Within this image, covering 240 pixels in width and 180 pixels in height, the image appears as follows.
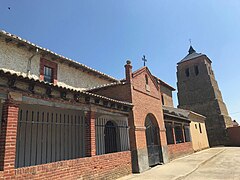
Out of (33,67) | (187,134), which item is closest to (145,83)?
(33,67)

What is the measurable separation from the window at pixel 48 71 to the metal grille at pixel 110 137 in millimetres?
4060

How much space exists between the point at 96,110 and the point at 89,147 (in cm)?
142

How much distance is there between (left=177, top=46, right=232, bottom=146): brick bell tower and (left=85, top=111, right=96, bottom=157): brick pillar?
2746 cm

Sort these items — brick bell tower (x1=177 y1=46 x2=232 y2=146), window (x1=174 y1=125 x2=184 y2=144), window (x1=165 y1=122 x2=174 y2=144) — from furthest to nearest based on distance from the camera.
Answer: brick bell tower (x1=177 y1=46 x2=232 y2=146), window (x1=174 y1=125 x2=184 y2=144), window (x1=165 y1=122 x2=174 y2=144)

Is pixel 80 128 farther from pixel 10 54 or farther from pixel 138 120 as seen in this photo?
pixel 10 54

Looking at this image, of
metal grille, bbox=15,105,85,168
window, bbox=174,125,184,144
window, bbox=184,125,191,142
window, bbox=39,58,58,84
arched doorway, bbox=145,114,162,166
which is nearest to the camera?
metal grille, bbox=15,105,85,168

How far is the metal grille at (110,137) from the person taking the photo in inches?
381

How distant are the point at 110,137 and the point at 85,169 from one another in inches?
161

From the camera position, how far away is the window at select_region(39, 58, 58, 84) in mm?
11195

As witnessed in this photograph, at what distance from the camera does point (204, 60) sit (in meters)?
34.4

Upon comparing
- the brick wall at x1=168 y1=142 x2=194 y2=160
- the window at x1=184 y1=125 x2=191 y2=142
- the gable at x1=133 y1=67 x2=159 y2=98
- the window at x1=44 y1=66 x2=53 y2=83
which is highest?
the window at x1=44 y1=66 x2=53 y2=83

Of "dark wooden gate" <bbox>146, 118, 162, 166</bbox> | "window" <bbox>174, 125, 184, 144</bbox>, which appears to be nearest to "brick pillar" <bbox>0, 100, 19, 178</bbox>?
"dark wooden gate" <bbox>146, 118, 162, 166</bbox>

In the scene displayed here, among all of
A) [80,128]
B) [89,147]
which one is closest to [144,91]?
[80,128]

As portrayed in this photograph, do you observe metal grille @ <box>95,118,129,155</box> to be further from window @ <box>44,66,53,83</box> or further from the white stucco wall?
window @ <box>44,66,53,83</box>
